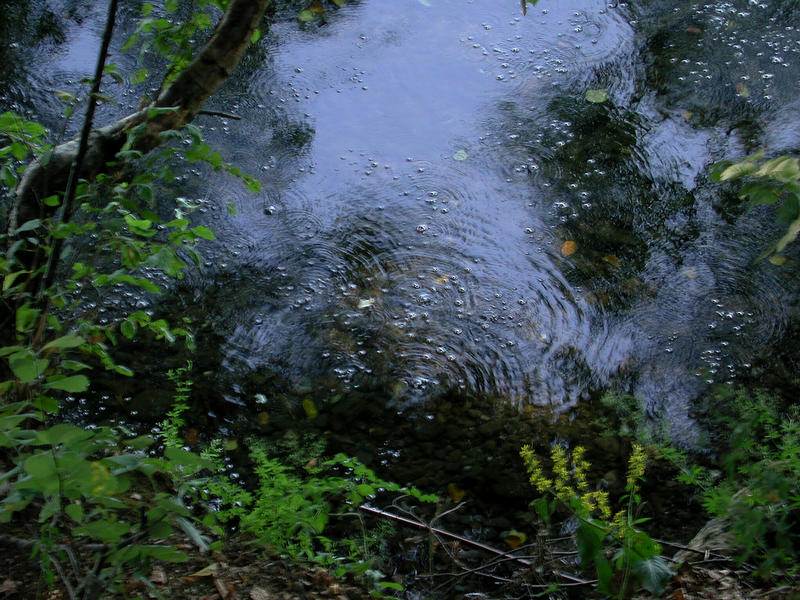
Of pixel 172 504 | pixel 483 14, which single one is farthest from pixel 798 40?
pixel 172 504

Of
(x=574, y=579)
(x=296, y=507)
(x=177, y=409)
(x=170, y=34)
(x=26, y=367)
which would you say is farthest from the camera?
(x=177, y=409)

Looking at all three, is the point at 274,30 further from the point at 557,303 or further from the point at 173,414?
the point at 173,414

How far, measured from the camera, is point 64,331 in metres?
2.92

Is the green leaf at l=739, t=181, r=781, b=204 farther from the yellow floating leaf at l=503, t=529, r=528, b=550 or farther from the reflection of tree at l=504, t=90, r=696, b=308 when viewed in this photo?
the reflection of tree at l=504, t=90, r=696, b=308

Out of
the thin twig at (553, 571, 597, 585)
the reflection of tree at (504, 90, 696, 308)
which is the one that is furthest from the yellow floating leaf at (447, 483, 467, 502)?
the reflection of tree at (504, 90, 696, 308)

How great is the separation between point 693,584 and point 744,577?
166mm

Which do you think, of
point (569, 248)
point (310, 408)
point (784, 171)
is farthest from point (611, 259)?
point (784, 171)

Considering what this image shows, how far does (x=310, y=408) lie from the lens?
129 inches

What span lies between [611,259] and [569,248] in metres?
0.24

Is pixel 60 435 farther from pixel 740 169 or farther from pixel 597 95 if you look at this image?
pixel 597 95

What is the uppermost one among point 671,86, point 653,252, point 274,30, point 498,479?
point 274,30

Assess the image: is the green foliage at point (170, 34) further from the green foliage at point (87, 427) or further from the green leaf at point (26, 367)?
the green leaf at point (26, 367)

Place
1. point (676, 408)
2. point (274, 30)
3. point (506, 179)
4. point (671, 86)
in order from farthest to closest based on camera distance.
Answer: point (274, 30)
point (671, 86)
point (506, 179)
point (676, 408)

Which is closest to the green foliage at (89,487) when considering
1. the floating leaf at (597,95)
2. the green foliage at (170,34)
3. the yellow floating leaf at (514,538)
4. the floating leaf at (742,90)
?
the green foliage at (170,34)
